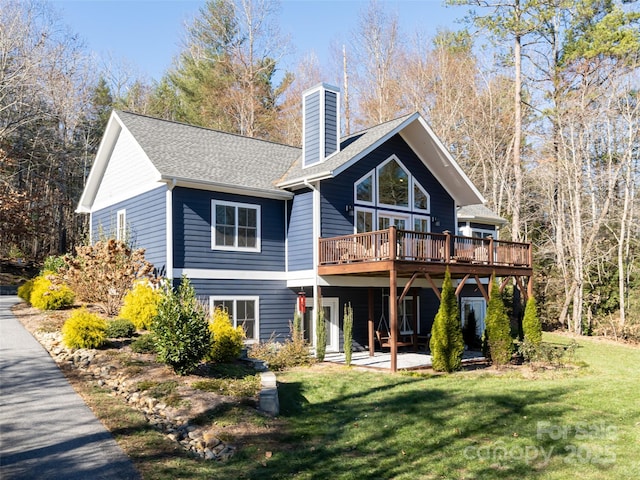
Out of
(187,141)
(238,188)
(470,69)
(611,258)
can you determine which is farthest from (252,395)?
(470,69)

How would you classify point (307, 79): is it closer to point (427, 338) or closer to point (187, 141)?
point (187, 141)

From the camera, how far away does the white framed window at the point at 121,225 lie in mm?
17938

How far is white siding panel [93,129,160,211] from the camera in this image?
16812 millimetres

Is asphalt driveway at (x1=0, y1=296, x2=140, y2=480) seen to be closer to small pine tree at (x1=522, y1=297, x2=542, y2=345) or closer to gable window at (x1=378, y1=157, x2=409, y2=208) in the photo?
gable window at (x1=378, y1=157, x2=409, y2=208)

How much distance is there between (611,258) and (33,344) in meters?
25.2

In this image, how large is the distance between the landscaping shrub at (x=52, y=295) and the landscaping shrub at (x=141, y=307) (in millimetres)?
3296

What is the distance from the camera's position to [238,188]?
16.2m

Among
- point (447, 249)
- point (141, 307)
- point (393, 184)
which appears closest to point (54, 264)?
point (141, 307)

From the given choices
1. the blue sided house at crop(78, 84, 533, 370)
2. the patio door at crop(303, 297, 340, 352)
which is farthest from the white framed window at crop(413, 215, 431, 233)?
the patio door at crop(303, 297, 340, 352)

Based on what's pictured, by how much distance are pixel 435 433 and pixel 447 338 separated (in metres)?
5.73

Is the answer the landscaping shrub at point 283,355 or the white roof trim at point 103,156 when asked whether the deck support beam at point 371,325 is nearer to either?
the landscaping shrub at point 283,355

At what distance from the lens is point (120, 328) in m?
12.7

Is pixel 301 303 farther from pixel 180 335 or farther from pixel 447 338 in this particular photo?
pixel 180 335

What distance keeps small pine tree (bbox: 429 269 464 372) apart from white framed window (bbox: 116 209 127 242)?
10.1 meters
